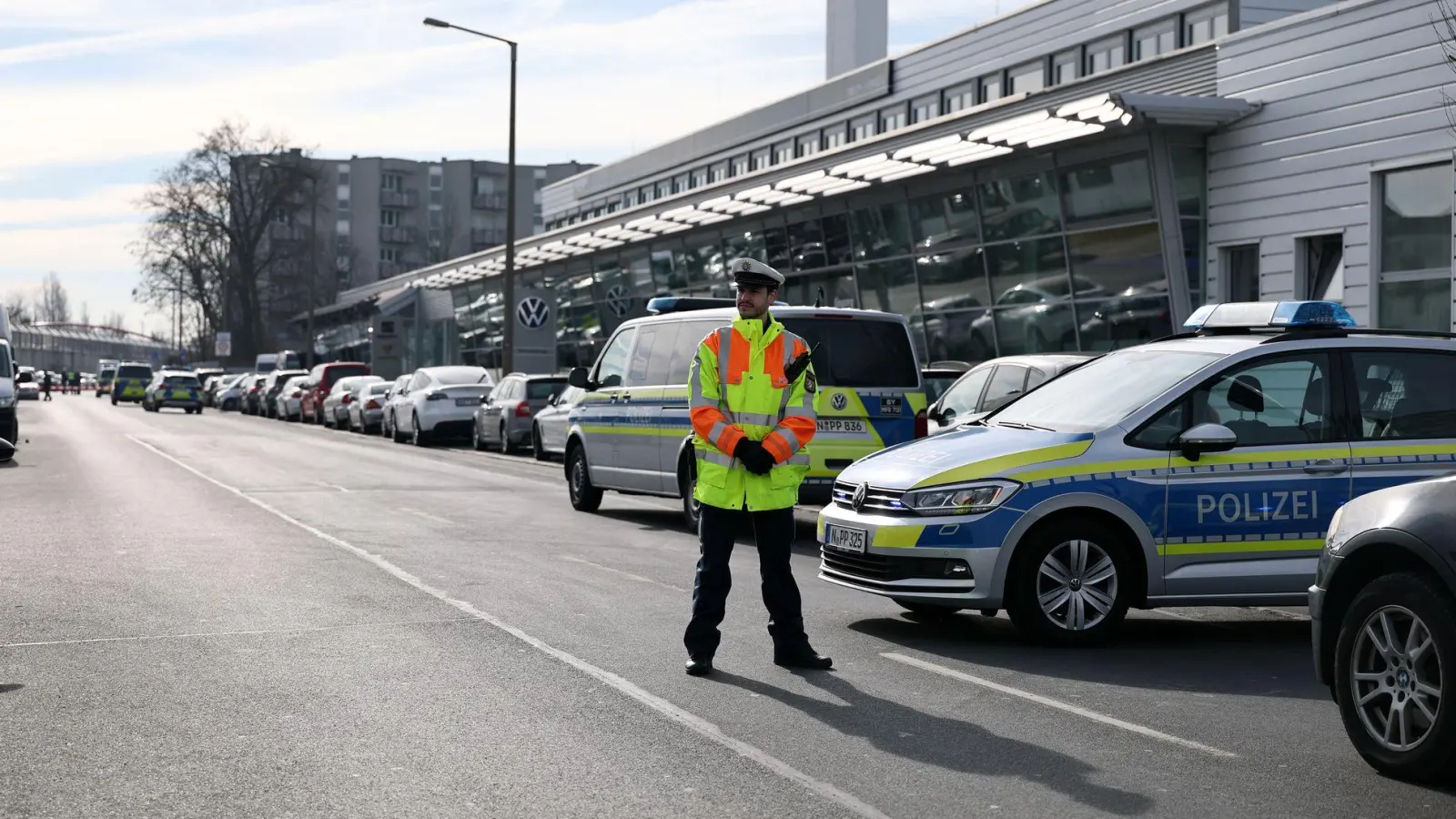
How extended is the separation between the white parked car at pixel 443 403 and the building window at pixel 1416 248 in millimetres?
18136

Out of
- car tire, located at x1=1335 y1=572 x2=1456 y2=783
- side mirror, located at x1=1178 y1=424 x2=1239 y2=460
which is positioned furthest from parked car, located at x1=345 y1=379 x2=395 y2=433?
car tire, located at x1=1335 y1=572 x2=1456 y2=783

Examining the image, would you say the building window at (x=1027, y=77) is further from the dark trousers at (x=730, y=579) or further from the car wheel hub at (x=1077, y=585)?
the dark trousers at (x=730, y=579)

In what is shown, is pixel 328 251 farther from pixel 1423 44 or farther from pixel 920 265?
pixel 1423 44

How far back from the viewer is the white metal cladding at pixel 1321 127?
2022 centimetres

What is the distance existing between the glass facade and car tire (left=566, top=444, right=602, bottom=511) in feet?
32.8

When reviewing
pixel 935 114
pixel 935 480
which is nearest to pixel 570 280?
pixel 935 114

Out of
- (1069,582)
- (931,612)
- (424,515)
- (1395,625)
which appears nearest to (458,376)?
(424,515)

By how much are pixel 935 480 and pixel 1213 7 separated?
95.4 feet

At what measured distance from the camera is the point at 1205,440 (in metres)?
8.52

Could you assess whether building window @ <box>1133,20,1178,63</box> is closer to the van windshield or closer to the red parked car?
the van windshield

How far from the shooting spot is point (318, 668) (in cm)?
774

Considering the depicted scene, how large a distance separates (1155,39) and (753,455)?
31.5 metres

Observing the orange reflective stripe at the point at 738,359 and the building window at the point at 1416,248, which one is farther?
the building window at the point at 1416,248

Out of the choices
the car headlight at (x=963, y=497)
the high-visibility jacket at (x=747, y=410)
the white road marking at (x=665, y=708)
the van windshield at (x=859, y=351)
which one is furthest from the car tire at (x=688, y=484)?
the high-visibility jacket at (x=747, y=410)
